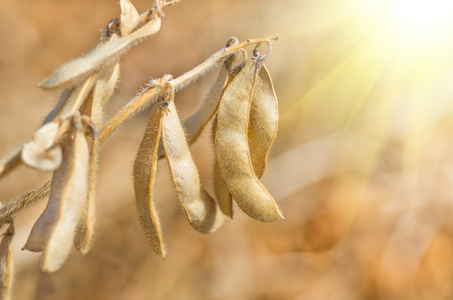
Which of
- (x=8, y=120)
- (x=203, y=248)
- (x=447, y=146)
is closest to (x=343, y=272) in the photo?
(x=203, y=248)

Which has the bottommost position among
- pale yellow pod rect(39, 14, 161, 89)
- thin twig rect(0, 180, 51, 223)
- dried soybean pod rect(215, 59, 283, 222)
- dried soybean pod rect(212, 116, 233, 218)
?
dried soybean pod rect(212, 116, 233, 218)

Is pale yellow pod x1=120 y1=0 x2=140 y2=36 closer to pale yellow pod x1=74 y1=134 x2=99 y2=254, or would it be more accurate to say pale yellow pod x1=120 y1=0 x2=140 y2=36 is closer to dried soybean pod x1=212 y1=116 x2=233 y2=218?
pale yellow pod x1=74 y1=134 x2=99 y2=254

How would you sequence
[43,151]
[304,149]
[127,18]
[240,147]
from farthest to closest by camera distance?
1. [304,149]
2. [240,147]
3. [127,18]
4. [43,151]

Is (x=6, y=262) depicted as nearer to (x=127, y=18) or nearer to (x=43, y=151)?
(x=43, y=151)

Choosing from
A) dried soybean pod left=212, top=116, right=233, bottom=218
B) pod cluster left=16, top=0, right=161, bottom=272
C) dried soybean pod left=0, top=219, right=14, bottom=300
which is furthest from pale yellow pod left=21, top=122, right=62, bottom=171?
dried soybean pod left=212, top=116, right=233, bottom=218

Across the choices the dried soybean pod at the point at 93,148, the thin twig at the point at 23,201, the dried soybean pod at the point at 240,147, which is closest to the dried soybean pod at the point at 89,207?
the dried soybean pod at the point at 93,148

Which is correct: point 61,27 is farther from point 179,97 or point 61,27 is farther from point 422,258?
point 422,258

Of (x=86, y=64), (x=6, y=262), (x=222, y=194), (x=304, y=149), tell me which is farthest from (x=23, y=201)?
(x=304, y=149)

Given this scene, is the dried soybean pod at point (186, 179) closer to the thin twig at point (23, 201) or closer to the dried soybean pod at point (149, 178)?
the dried soybean pod at point (149, 178)
